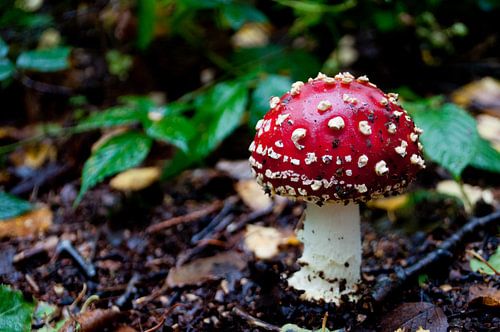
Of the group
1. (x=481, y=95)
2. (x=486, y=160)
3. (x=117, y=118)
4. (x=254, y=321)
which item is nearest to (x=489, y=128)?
(x=481, y=95)

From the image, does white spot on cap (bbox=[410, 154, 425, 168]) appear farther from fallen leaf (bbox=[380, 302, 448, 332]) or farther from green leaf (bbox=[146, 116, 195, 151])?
green leaf (bbox=[146, 116, 195, 151])

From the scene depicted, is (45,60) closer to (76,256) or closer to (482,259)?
(76,256)

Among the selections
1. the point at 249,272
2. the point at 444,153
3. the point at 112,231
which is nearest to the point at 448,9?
the point at 444,153

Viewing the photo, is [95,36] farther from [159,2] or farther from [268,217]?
[268,217]

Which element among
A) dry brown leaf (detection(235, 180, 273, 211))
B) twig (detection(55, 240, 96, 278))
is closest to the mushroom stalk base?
dry brown leaf (detection(235, 180, 273, 211))

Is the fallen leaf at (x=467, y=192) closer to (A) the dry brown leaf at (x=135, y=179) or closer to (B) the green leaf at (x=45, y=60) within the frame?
(A) the dry brown leaf at (x=135, y=179)

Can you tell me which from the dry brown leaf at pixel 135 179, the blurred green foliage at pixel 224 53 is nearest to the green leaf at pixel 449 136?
the blurred green foliage at pixel 224 53
